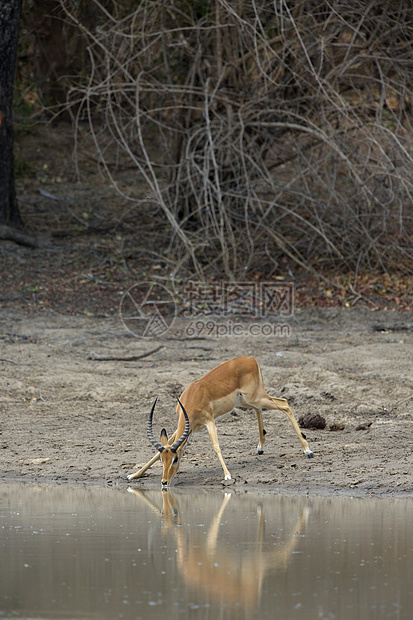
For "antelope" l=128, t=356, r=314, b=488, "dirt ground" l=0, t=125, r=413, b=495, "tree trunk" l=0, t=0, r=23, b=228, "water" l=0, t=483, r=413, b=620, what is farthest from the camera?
"tree trunk" l=0, t=0, r=23, b=228

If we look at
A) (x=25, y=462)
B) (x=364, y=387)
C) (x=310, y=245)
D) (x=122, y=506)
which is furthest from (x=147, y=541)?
(x=310, y=245)

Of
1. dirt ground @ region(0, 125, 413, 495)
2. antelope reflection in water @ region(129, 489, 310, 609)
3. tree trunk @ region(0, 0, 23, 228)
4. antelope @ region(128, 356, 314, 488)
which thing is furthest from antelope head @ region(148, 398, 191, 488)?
tree trunk @ region(0, 0, 23, 228)

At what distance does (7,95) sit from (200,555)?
11.6 metres

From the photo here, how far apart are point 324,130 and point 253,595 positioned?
10736 millimetres

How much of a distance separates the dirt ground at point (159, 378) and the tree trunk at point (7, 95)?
107cm

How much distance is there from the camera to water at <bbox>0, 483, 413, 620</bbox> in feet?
15.3

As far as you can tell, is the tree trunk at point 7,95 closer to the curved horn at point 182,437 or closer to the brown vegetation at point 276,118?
the brown vegetation at point 276,118

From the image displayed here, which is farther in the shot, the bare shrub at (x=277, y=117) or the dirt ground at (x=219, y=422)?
the bare shrub at (x=277, y=117)

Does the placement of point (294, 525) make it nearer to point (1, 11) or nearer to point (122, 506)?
point (122, 506)

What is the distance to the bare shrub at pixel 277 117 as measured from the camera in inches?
562

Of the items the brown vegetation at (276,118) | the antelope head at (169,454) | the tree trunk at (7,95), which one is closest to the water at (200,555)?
the antelope head at (169,454)

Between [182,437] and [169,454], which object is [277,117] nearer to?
[182,437]

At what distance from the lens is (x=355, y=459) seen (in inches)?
316

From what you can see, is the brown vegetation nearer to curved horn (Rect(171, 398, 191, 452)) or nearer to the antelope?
the antelope
